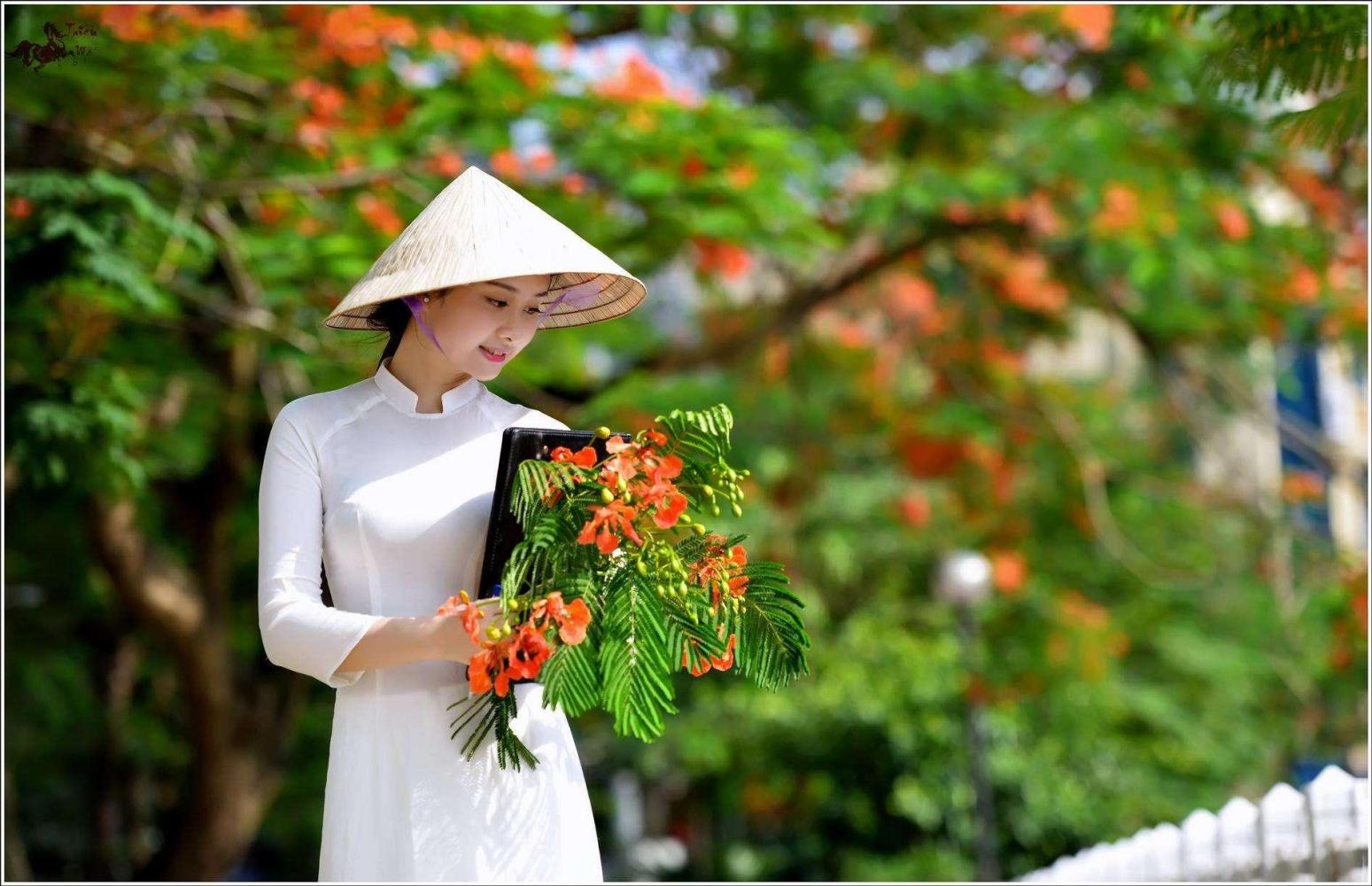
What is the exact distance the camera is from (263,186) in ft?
17.3

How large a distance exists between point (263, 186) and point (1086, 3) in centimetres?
463

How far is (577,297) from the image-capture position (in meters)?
2.59

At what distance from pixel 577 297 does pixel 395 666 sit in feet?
2.25

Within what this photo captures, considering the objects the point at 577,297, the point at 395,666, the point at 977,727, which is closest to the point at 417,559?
the point at 395,666

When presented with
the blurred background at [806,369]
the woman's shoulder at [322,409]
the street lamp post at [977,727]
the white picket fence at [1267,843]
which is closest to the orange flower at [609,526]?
the woman's shoulder at [322,409]

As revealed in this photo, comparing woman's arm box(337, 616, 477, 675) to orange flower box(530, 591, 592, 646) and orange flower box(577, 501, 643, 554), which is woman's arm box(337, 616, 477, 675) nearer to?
orange flower box(530, 591, 592, 646)

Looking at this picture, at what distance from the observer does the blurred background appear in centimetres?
533

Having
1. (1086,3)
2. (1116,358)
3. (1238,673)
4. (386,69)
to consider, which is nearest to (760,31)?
(1086,3)

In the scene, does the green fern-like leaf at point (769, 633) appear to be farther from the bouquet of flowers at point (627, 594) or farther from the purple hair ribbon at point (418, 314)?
the purple hair ribbon at point (418, 314)

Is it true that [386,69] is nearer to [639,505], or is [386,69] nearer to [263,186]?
[263,186]

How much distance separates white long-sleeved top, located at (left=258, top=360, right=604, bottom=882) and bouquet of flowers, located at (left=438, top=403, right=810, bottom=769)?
9 centimetres

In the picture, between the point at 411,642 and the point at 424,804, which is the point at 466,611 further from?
the point at 424,804

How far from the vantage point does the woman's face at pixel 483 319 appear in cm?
235

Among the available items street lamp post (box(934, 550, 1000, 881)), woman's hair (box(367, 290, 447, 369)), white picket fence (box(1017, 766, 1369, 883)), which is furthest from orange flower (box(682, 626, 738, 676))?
street lamp post (box(934, 550, 1000, 881))
